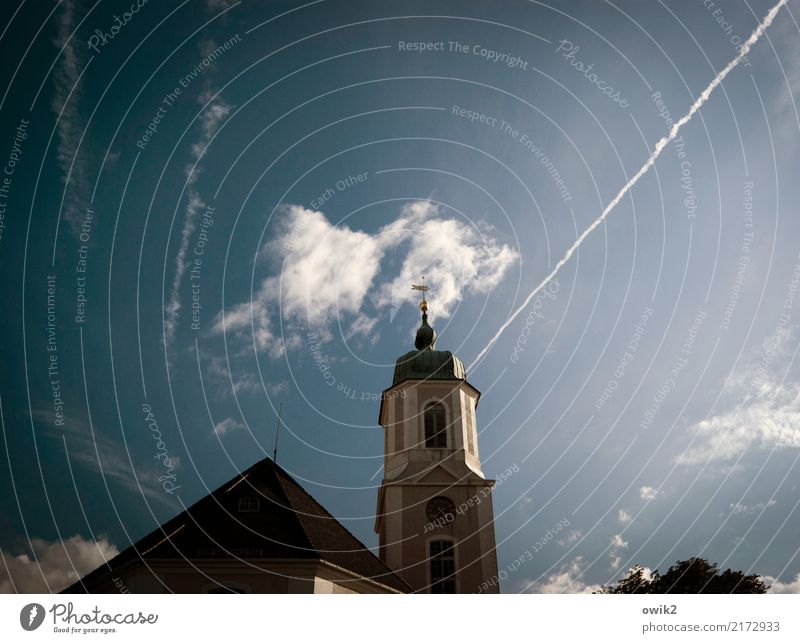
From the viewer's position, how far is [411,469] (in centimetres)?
2805

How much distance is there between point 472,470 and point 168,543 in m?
14.9

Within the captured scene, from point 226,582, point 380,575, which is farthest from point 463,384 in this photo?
point 226,582

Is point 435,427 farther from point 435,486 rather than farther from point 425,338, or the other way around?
point 425,338

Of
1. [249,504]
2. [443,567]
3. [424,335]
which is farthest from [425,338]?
[249,504]

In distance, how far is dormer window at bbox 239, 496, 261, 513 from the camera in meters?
19.9

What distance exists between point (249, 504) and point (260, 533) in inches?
70.4

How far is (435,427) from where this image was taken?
29719 millimetres

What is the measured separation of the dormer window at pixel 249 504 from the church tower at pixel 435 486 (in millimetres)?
8704

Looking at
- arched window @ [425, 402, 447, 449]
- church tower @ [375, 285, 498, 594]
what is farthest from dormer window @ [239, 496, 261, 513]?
arched window @ [425, 402, 447, 449]

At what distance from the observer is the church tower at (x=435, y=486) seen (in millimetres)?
25750

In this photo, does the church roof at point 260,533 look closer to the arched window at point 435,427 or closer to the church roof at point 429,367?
the arched window at point 435,427

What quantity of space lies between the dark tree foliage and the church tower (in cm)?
1248

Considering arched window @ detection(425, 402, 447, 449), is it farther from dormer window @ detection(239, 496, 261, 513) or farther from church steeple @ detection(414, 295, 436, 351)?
dormer window @ detection(239, 496, 261, 513)
